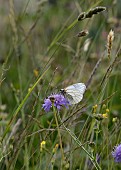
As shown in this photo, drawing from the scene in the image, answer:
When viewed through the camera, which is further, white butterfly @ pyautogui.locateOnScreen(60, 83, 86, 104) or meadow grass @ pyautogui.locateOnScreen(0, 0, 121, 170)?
meadow grass @ pyautogui.locateOnScreen(0, 0, 121, 170)

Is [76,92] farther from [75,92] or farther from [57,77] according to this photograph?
[57,77]

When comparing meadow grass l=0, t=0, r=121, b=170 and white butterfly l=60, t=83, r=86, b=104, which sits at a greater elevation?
meadow grass l=0, t=0, r=121, b=170

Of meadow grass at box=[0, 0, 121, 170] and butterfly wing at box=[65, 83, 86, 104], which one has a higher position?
meadow grass at box=[0, 0, 121, 170]

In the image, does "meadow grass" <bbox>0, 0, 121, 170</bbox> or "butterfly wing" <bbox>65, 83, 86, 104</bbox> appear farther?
"meadow grass" <bbox>0, 0, 121, 170</bbox>

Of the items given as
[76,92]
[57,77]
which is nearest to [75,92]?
[76,92]

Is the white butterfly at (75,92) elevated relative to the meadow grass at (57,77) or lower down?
lower down

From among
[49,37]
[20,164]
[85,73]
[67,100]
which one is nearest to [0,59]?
[49,37]

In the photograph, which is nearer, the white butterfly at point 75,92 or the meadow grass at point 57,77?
the white butterfly at point 75,92

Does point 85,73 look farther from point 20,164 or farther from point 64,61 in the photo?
point 20,164
